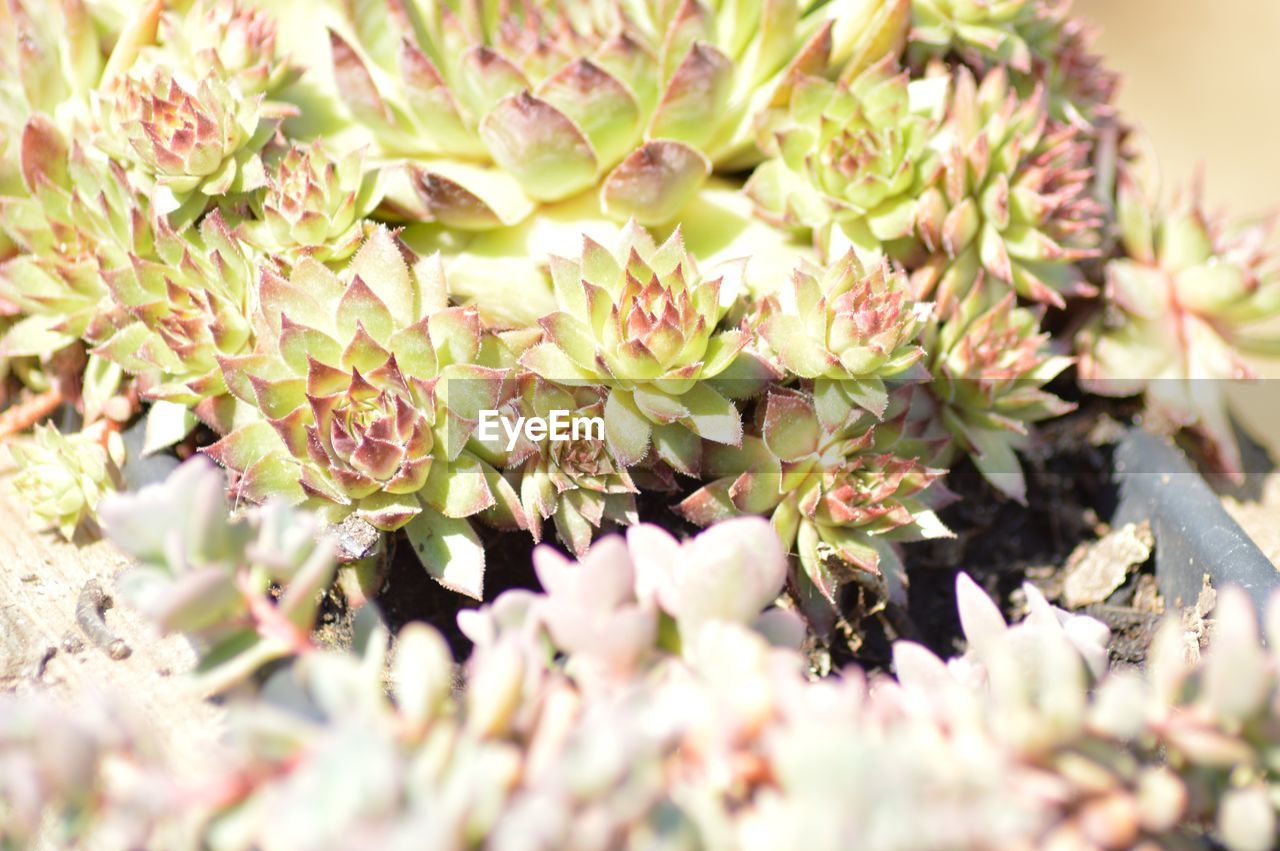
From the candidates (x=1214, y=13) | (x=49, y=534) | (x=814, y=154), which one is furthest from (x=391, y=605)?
(x=1214, y=13)

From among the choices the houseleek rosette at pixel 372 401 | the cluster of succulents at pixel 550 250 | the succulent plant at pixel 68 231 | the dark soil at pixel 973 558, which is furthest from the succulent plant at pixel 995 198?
the succulent plant at pixel 68 231

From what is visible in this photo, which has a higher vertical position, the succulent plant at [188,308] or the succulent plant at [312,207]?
the succulent plant at [312,207]

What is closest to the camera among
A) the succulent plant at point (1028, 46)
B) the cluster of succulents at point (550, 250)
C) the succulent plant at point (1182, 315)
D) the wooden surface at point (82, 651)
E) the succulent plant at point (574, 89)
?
the wooden surface at point (82, 651)

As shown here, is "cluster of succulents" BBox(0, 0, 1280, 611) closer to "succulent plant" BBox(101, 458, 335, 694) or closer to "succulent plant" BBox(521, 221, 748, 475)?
"succulent plant" BBox(521, 221, 748, 475)

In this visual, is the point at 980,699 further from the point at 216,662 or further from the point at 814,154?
the point at 814,154

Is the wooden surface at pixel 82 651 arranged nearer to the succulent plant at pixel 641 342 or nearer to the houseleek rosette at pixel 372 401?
the houseleek rosette at pixel 372 401

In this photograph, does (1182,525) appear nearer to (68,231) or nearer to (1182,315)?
(1182,315)
